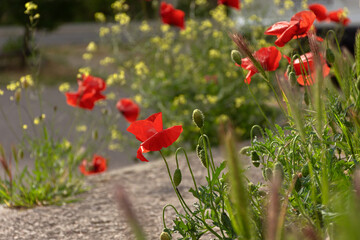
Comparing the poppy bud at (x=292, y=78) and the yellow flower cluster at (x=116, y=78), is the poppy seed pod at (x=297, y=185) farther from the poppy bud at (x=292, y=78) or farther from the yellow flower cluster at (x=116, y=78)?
the yellow flower cluster at (x=116, y=78)

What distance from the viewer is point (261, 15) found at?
5.76m

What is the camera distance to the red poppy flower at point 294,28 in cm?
185

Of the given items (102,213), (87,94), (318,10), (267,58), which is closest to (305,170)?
(267,58)

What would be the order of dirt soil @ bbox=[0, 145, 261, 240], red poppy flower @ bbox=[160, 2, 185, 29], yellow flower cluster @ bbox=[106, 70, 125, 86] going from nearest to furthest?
dirt soil @ bbox=[0, 145, 261, 240], yellow flower cluster @ bbox=[106, 70, 125, 86], red poppy flower @ bbox=[160, 2, 185, 29]

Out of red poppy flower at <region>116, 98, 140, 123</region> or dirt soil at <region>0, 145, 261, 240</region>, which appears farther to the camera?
red poppy flower at <region>116, 98, 140, 123</region>

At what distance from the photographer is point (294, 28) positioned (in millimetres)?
1853

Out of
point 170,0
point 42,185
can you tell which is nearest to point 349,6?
point 42,185

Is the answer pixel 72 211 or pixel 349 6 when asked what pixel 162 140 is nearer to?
pixel 72 211

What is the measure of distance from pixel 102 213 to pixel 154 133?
1292 mm

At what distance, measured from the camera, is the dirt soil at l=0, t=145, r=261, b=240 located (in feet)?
8.11

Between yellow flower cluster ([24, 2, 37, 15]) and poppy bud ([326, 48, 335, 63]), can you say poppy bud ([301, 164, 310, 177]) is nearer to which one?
poppy bud ([326, 48, 335, 63])

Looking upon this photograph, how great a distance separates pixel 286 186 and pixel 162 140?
1.44 feet

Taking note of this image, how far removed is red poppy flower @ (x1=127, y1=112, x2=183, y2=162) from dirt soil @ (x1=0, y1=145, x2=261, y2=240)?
18.4 inches

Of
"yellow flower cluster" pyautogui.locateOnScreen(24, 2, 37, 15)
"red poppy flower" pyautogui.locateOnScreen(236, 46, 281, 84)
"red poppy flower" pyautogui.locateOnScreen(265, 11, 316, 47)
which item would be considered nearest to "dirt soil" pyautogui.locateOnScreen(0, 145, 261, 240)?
"red poppy flower" pyautogui.locateOnScreen(236, 46, 281, 84)
